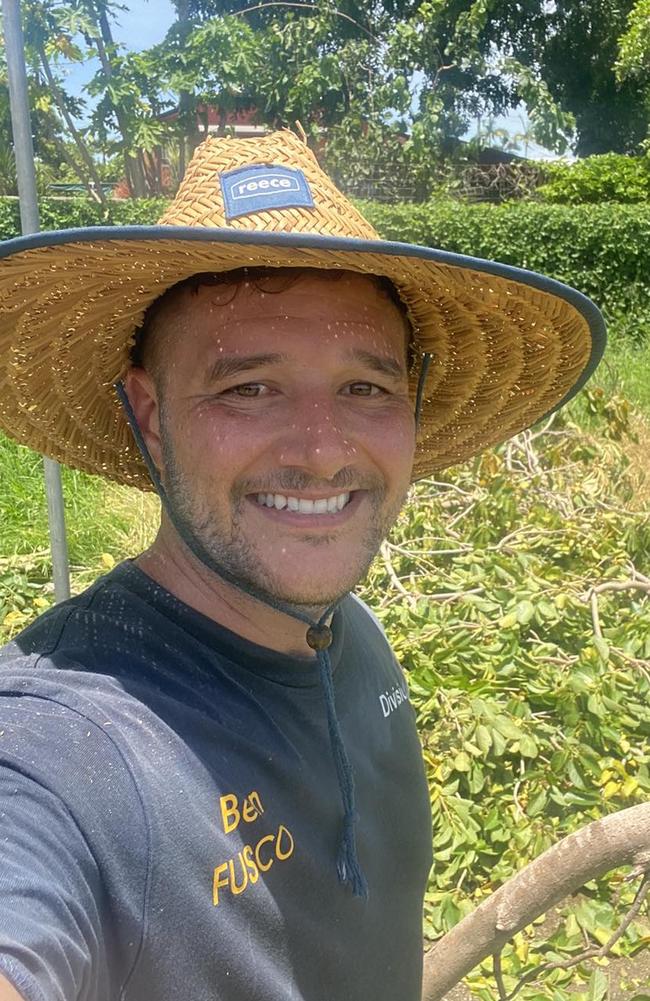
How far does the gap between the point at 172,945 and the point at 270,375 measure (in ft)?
2.37

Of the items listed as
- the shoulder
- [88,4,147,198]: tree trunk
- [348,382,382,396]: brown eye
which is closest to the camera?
[348,382,382,396]: brown eye

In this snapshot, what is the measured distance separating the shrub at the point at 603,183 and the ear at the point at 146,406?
1591cm

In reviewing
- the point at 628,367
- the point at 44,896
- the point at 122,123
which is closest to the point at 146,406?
the point at 44,896

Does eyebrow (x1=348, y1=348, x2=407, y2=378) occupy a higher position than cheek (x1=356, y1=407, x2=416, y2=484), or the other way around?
→ eyebrow (x1=348, y1=348, x2=407, y2=378)

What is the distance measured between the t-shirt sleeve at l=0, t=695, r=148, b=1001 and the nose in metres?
0.45

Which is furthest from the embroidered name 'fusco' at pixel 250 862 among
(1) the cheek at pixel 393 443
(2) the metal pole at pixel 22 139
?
(2) the metal pole at pixel 22 139

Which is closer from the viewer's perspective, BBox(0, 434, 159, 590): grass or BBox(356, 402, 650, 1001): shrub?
BBox(356, 402, 650, 1001): shrub

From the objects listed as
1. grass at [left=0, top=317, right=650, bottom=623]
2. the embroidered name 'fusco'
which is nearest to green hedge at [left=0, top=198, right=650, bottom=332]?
grass at [left=0, top=317, right=650, bottom=623]

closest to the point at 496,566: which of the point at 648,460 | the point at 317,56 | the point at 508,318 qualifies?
the point at 648,460

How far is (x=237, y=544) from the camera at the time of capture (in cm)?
127

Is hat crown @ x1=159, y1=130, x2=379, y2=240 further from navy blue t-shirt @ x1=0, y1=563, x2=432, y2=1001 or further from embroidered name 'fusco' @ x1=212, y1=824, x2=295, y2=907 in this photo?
embroidered name 'fusco' @ x1=212, y1=824, x2=295, y2=907

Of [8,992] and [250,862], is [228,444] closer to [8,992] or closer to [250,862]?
[250,862]

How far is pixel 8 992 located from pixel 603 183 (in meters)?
17.2

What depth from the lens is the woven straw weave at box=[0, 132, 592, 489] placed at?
1.15 m
